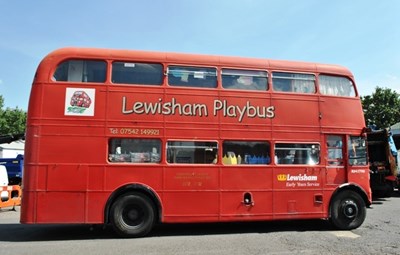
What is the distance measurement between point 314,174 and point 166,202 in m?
3.78

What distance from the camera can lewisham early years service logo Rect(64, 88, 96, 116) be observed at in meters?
9.05

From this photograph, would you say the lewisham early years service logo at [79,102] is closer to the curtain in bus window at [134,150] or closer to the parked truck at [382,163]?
the curtain in bus window at [134,150]

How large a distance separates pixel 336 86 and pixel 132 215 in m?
6.16

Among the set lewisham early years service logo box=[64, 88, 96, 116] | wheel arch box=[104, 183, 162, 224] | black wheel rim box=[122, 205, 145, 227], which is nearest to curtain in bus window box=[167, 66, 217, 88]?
lewisham early years service logo box=[64, 88, 96, 116]

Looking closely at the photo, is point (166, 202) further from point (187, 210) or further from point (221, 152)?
point (221, 152)

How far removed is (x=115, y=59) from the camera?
928 cm

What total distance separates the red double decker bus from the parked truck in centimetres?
800

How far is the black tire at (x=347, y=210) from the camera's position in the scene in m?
9.98

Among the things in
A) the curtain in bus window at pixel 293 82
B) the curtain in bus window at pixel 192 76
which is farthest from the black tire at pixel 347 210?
the curtain in bus window at pixel 192 76

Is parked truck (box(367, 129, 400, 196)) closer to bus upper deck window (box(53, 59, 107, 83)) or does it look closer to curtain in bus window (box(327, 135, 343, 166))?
curtain in bus window (box(327, 135, 343, 166))

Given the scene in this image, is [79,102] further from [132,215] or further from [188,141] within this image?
[132,215]

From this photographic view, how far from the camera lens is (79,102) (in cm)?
908

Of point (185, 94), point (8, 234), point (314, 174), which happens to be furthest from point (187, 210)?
point (8, 234)

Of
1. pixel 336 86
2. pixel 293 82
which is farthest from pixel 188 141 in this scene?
pixel 336 86
